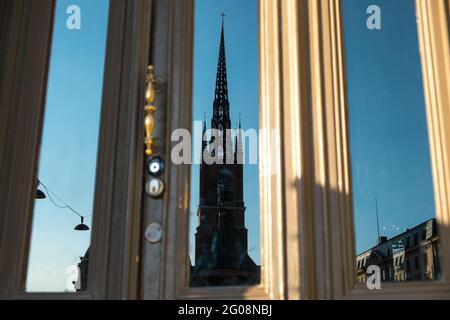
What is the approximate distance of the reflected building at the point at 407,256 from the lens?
7.05ft

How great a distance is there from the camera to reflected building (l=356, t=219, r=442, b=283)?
7.05ft

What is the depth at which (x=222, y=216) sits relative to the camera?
2.23 metres

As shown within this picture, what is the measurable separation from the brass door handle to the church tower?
0.18 meters

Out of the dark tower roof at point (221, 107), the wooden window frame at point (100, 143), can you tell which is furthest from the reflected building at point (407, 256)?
the wooden window frame at point (100, 143)

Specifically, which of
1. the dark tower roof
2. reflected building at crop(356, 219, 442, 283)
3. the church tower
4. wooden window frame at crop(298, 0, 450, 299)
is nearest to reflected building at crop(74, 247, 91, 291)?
the church tower

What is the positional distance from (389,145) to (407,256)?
0.39 m

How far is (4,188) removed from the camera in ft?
7.52

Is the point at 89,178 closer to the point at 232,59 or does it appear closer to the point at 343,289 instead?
the point at 232,59

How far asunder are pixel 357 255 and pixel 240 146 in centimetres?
54

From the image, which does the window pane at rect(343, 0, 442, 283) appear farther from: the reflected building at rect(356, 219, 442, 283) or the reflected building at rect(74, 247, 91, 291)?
the reflected building at rect(74, 247, 91, 291)

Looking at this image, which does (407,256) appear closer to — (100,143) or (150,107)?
(150,107)

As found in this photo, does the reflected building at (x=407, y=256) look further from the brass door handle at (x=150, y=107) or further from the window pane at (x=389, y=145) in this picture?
the brass door handle at (x=150, y=107)

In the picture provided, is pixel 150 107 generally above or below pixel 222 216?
above

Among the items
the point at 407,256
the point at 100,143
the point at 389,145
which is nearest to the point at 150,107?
the point at 100,143
